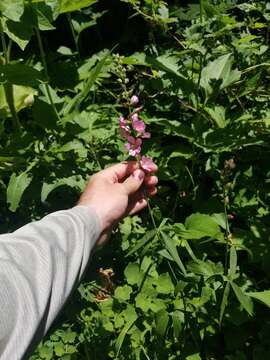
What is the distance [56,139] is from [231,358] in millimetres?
945

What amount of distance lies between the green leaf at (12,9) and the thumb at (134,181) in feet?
2.04

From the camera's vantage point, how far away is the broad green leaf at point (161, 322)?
69.6 inches

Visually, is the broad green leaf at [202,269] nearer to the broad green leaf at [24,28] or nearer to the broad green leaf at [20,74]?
the broad green leaf at [20,74]

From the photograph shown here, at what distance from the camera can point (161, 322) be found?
1779 millimetres

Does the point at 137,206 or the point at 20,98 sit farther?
the point at 20,98

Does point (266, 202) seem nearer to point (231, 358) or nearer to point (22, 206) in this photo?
point (231, 358)

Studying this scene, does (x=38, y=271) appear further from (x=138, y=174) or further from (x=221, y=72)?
(x=221, y=72)

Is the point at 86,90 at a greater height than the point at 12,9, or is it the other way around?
the point at 12,9

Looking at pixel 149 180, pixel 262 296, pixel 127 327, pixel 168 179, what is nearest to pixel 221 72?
pixel 168 179

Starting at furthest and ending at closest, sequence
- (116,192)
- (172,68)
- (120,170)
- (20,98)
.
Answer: (20,98), (172,68), (120,170), (116,192)

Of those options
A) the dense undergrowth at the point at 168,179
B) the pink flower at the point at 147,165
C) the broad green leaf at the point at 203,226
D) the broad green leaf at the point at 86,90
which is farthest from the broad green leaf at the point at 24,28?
the broad green leaf at the point at 203,226

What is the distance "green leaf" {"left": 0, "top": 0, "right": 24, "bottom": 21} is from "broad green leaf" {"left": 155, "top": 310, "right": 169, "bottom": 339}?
1007 millimetres

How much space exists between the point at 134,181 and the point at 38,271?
540 millimetres

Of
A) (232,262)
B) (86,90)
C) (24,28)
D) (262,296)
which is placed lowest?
(262,296)
